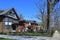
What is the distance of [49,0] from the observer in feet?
100

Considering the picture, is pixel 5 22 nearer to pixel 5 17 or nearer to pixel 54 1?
pixel 5 17

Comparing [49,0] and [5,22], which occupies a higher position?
[49,0]

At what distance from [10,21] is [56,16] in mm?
14468

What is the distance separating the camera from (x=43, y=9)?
5019 cm

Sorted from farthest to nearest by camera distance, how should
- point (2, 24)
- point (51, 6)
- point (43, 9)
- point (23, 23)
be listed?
point (43, 9)
point (23, 23)
point (2, 24)
point (51, 6)

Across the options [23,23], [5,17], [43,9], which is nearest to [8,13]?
[5,17]

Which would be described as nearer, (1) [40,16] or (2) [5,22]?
(2) [5,22]

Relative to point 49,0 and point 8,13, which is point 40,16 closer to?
point 8,13

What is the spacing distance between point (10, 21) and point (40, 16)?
482 inches

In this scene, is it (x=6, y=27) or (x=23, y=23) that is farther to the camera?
(x=23, y=23)

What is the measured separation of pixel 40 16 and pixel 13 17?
1126cm

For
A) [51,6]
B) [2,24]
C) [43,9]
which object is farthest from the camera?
[43,9]

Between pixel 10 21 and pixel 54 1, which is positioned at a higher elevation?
pixel 54 1

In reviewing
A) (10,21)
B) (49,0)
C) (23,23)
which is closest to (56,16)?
(23,23)
